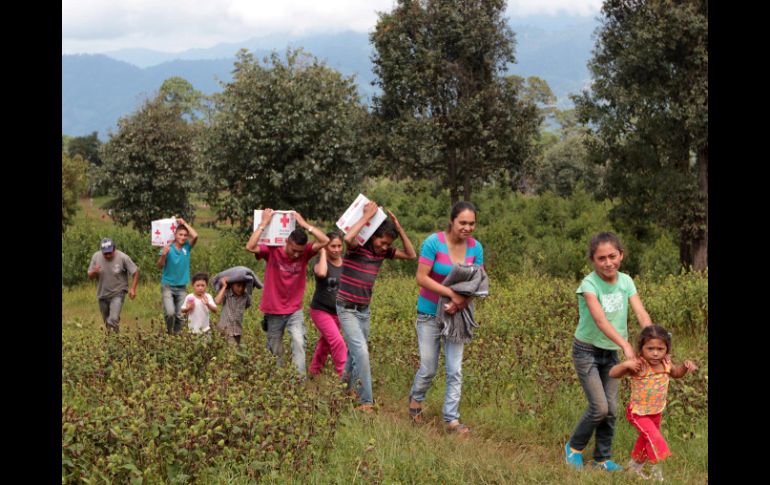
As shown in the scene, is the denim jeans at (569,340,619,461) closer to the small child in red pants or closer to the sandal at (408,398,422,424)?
the small child in red pants

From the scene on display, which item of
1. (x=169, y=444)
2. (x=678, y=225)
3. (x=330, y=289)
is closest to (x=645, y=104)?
(x=678, y=225)

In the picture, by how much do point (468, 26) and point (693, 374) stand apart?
1553cm

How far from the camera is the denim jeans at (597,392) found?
5586 mm

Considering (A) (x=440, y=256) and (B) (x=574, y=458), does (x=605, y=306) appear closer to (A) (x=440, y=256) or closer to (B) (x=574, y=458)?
(B) (x=574, y=458)

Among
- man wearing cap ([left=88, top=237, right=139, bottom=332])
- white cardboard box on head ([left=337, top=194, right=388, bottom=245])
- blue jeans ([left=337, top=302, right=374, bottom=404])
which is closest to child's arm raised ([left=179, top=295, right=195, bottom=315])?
man wearing cap ([left=88, top=237, right=139, bottom=332])

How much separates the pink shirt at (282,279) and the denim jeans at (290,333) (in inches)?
3.4

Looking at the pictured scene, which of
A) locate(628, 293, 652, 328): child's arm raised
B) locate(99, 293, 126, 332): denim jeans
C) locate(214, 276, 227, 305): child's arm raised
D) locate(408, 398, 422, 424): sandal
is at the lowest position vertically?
locate(408, 398, 422, 424): sandal

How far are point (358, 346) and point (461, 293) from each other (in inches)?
48.9

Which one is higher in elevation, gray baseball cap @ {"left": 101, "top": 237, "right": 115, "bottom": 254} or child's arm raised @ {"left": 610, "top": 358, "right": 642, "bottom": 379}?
gray baseball cap @ {"left": 101, "top": 237, "right": 115, "bottom": 254}

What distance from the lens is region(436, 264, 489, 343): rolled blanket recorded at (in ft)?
20.3

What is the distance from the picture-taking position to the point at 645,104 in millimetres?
18094

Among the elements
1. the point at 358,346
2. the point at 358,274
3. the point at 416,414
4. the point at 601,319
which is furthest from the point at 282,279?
the point at 601,319

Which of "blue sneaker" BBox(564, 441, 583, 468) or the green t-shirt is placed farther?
"blue sneaker" BBox(564, 441, 583, 468)

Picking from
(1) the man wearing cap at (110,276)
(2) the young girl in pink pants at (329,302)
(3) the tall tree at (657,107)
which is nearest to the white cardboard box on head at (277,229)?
(2) the young girl in pink pants at (329,302)
